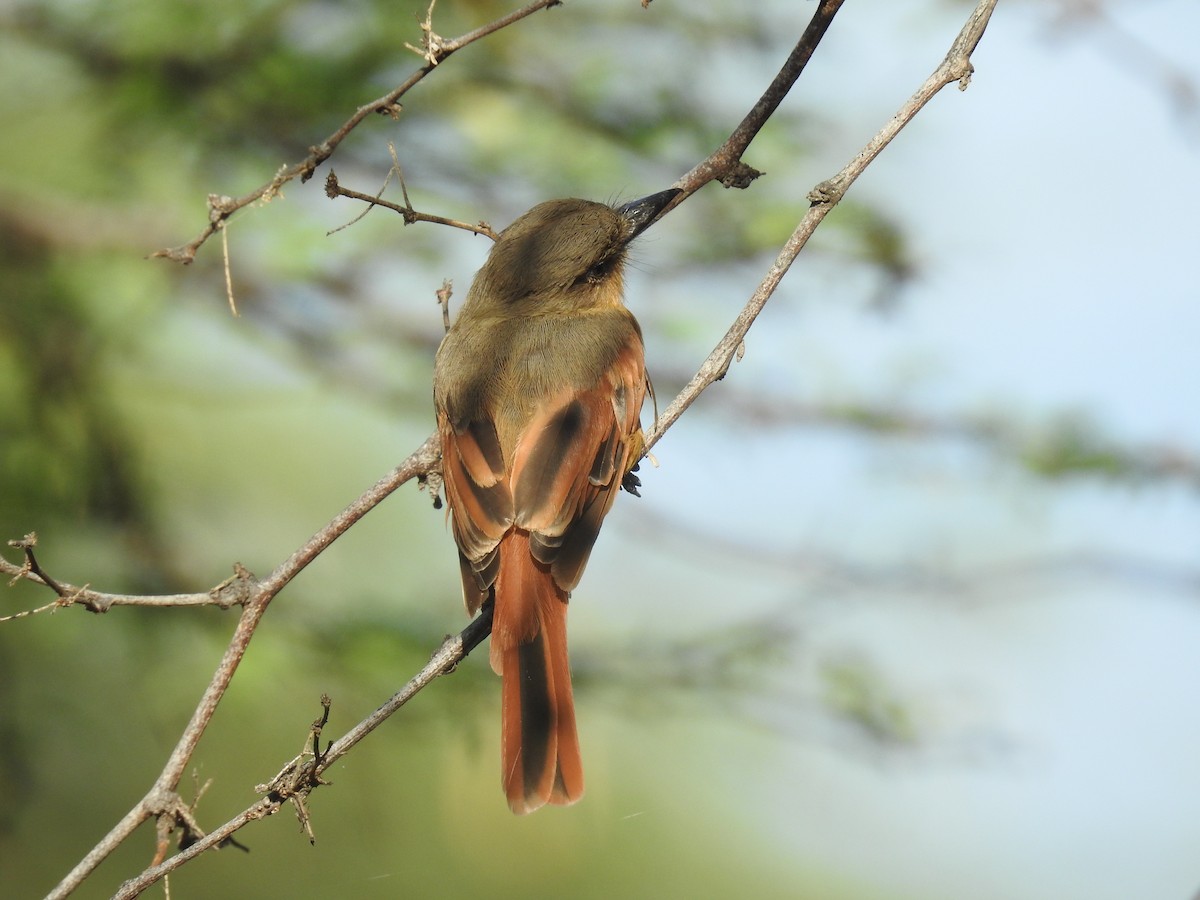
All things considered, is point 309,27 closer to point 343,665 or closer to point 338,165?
point 338,165

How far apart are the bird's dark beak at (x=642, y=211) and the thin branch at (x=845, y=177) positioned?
0.89 metres

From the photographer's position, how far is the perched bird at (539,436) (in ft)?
9.80

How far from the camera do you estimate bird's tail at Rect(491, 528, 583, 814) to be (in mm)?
2922

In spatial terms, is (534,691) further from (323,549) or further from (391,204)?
(391,204)

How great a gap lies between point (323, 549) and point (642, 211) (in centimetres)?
158

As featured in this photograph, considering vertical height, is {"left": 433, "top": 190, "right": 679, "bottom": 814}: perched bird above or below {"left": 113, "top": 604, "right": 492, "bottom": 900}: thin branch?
above

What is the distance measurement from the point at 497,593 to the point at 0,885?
185 inches

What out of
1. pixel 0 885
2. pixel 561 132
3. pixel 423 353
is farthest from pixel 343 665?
pixel 561 132

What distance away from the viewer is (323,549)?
8.82 ft

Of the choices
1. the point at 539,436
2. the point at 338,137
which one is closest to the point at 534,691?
the point at 539,436

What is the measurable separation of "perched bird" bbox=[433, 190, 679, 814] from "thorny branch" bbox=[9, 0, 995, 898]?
8.2 inches

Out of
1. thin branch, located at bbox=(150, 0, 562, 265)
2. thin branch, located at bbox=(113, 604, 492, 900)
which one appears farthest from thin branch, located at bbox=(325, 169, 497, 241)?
thin branch, located at bbox=(113, 604, 492, 900)

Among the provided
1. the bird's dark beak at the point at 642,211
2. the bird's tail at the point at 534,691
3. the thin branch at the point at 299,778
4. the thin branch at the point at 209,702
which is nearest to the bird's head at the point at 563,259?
the bird's dark beak at the point at 642,211

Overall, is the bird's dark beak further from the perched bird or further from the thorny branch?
the thorny branch
